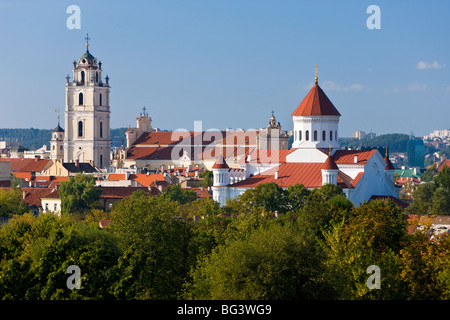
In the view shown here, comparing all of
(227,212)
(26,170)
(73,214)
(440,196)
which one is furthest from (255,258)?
(26,170)

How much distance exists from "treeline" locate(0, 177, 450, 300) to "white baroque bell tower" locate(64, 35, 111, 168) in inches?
3124

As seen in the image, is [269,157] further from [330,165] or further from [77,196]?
[77,196]

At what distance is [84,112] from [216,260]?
8920 centimetres

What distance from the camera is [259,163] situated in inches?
2908

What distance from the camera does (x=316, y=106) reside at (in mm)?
73500

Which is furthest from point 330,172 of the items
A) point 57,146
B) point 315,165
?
point 57,146

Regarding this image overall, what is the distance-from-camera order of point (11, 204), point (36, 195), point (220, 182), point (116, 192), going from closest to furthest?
1. point (11, 204)
2. point (220, 182)
3. point (36, 195)
4. point (116, 192)

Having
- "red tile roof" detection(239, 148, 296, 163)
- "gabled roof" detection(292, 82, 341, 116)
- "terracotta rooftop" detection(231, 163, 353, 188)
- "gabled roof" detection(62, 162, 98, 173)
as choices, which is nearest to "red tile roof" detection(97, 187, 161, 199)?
"red tile roof" detection(239, 148, 296, 163)

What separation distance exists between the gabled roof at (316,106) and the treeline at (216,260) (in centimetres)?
3169

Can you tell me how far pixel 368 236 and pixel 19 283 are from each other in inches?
511

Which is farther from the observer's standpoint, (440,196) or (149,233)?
(440,196)

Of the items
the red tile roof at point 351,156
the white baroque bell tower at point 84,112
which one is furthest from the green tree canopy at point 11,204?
the white baroque bell tower at point 84,112

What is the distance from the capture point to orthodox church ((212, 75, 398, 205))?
67938 mm

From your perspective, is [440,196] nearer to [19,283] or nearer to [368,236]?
[368,236]
